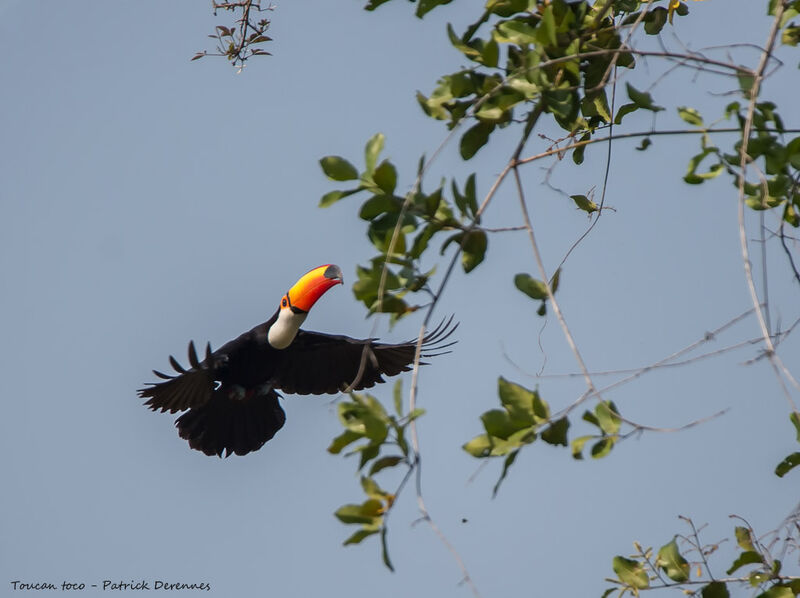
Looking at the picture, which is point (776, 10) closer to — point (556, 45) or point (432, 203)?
point (556, 45)

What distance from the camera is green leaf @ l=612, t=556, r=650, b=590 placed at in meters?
3.23

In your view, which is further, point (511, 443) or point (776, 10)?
point (776, 10)

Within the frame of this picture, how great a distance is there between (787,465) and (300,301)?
14.1ft

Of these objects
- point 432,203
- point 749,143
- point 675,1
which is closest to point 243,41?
point 675,1

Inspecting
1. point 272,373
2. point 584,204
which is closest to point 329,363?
point 272,373

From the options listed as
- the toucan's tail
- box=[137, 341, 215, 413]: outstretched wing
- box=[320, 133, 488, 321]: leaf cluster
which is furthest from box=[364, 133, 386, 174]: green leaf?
the toucan's tail

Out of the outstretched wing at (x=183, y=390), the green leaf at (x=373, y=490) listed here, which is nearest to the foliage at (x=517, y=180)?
the green leaf at (x=373, y=490)

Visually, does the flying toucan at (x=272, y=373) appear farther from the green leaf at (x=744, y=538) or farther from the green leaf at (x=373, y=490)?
the green leaf at (x=373, y=490)

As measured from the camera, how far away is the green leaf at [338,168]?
9.03ft

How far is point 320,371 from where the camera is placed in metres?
7.71

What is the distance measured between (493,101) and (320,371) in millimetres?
4900

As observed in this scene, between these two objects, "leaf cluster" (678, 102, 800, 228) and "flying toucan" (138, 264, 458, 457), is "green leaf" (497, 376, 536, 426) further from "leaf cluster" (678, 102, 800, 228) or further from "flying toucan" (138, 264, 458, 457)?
"flying toucan" (138, 264, 458, 457)

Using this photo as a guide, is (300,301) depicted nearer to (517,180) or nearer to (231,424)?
(231,424)

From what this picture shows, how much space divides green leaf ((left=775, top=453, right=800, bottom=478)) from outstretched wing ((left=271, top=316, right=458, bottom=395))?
419 cm
